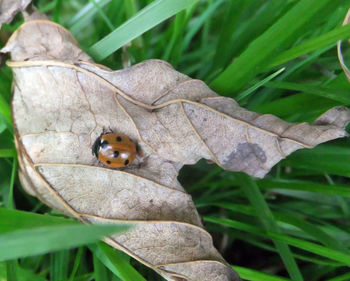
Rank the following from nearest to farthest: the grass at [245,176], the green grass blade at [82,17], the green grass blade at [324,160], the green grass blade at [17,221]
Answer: the green grass blade at [17,221]
the grass at [245,176]
the green grass blade at [324,160]
the green grass blade at [82,17]

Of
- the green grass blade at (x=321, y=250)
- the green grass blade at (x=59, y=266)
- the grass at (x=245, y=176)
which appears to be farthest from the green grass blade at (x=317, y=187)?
the green grass blade at (x=59, y=266)

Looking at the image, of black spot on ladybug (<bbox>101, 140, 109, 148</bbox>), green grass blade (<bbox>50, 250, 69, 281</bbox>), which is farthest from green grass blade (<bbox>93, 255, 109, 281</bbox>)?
black spot on ladybug (<bbox>101, 140, 109, 148</bbox>)

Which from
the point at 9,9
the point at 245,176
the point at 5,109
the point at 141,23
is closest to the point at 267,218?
the point at 245,176

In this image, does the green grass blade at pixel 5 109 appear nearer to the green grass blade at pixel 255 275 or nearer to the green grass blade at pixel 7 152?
the green grass blade at pixel 7 152


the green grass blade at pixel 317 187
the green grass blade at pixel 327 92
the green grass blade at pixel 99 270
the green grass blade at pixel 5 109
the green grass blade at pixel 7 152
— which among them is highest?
the green grass blade at pixel 5 109

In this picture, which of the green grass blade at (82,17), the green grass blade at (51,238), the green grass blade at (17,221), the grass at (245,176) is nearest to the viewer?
the green grass blade at (51,238)

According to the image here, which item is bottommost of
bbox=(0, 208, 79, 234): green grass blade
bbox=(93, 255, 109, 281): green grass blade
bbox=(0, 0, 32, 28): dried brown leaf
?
bbox=(93, 255, 109, 281): green grass blade

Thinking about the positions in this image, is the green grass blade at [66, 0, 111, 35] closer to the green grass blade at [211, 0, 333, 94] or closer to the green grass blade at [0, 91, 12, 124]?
the green grass blade at [0, 91, 12, 124]
